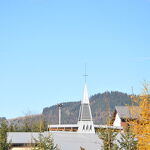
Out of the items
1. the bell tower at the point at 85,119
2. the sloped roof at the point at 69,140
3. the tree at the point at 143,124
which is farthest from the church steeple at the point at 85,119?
the tree at the point at 143,124

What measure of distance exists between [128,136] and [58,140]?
598 inches

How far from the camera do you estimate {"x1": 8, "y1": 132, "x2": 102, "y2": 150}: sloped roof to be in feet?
151

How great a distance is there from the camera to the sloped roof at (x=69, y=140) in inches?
1816

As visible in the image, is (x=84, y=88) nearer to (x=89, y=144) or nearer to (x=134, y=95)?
(x=89, y=144)

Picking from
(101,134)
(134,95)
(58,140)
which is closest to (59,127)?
(58,140)

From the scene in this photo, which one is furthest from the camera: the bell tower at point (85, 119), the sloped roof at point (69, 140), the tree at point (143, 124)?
the bell tower at point (85, 119)

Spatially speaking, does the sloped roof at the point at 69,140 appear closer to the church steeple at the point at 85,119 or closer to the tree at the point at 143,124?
the church steeple at the point at 85,119

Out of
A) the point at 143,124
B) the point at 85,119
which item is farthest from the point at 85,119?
the point at 143,124

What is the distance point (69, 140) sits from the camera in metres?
49.1

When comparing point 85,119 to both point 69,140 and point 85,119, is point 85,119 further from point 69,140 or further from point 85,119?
point 69,140

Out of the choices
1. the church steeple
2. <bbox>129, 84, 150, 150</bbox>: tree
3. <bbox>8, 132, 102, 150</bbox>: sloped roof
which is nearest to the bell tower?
the church steeple

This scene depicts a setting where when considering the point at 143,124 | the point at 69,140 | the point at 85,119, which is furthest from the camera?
the point at 85,119

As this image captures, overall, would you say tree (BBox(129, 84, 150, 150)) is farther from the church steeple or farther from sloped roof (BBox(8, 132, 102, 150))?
the church steeple

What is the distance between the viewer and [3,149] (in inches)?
1553
